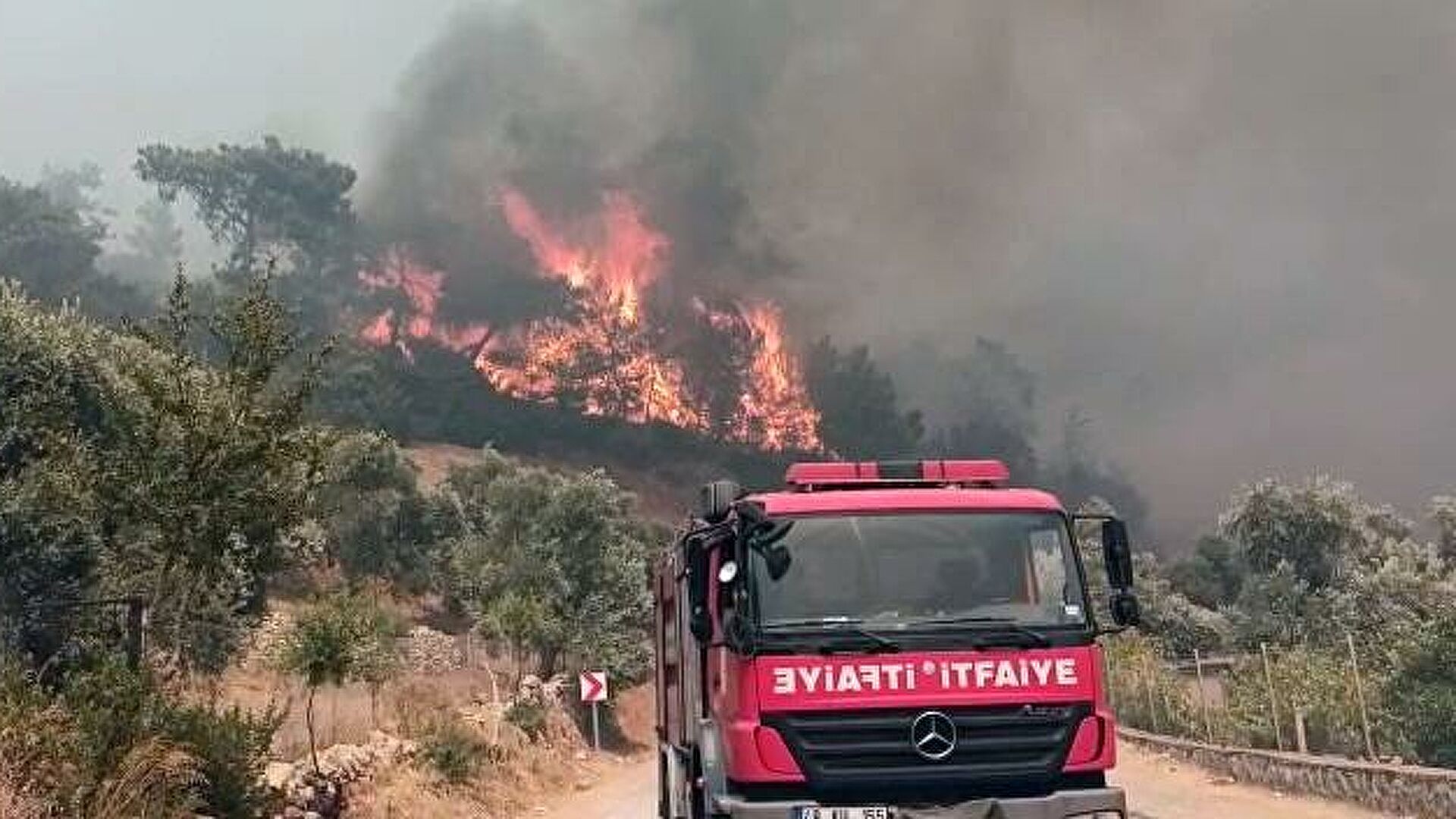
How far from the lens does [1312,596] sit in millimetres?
53875

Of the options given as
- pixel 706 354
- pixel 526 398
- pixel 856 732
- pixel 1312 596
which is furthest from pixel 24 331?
pixel 706 354

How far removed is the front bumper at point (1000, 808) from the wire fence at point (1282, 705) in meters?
9.67

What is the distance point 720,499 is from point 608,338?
426ft

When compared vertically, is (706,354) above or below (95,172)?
below

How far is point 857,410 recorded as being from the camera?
150 m

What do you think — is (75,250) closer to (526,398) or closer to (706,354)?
(526,398)

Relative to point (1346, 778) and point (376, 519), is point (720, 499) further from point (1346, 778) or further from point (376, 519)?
point (376, 519)

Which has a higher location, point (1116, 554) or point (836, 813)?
point (1116, 554)

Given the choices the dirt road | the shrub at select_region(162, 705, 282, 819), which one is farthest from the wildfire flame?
the shrub at select_region(162, 705, 282, 819)

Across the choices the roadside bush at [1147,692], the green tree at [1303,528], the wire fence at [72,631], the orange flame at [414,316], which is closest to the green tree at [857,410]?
the orange flame at [414,316]

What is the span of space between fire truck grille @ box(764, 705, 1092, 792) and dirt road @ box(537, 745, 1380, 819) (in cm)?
949

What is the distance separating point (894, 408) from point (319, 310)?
248 ft

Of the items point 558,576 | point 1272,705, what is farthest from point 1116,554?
point 558,576

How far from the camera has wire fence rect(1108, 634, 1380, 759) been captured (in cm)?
1838
